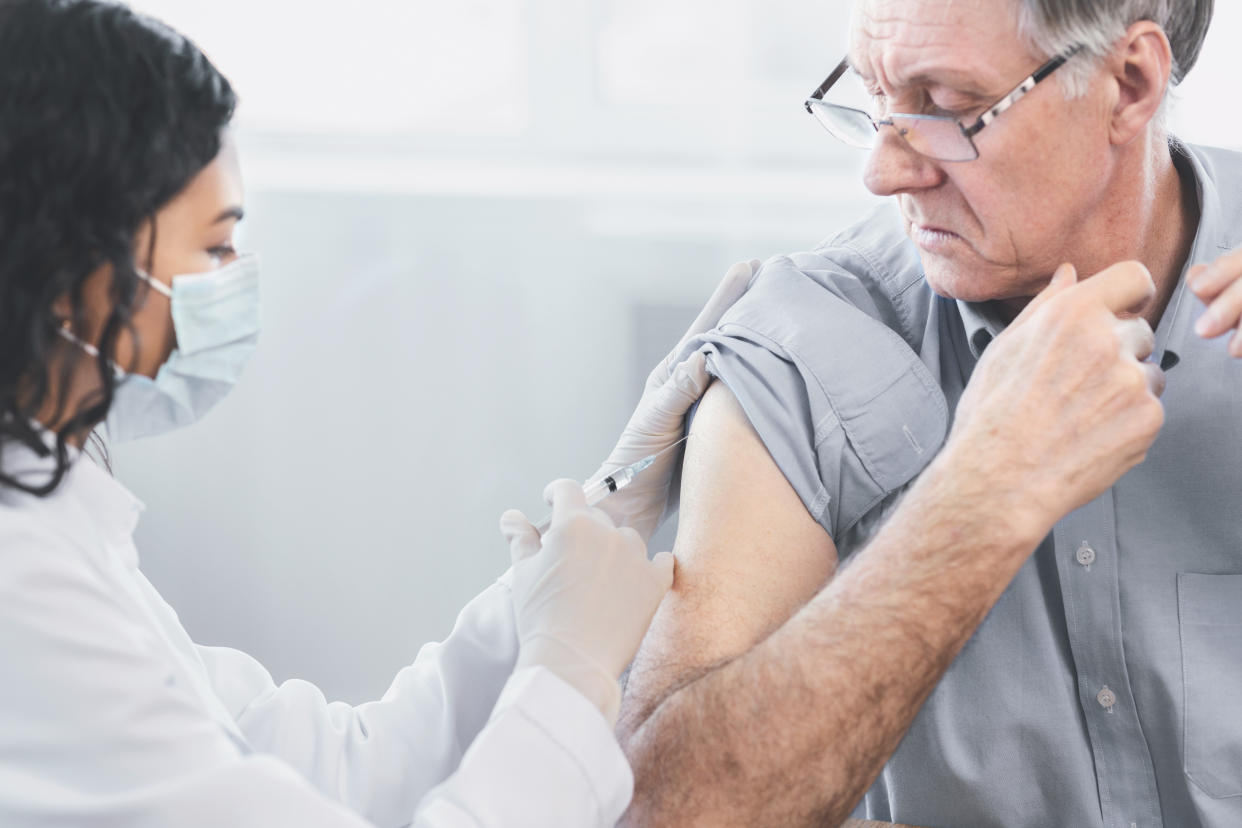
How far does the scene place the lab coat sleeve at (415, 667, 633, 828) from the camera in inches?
36.0

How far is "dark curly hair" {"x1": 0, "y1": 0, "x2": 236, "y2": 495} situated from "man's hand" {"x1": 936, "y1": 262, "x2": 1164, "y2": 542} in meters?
0.77

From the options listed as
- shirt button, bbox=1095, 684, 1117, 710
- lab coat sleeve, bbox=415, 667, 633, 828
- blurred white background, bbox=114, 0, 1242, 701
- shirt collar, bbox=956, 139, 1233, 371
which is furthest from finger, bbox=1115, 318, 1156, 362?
blurred white background, bbox=114, 0, 1242, 701

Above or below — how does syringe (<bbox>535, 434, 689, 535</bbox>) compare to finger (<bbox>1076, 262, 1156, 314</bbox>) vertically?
below

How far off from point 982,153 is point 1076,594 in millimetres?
507

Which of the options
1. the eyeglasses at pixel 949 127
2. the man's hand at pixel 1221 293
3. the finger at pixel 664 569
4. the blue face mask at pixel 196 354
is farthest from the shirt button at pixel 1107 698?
the blue face mask at pixel 196 354

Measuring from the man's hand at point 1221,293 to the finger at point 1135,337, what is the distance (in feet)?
0.17

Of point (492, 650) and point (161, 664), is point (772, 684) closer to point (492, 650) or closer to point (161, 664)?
point (492, 650)

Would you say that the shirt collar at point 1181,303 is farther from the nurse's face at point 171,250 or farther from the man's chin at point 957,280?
the nurse's face at point 171,250

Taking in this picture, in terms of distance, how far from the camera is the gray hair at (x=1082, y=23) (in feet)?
3.91

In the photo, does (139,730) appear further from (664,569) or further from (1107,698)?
(1107,698)

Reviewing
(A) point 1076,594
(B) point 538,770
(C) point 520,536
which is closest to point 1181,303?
(A) point 1076,594

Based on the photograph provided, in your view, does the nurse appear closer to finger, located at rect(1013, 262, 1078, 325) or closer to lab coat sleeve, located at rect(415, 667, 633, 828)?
lab coat sleeve, located at rect(415, 667, 633, 828)

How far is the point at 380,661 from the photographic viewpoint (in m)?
2.69

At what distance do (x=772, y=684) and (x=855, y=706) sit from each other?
79 millimetres
